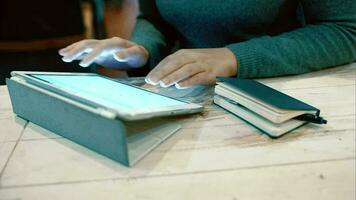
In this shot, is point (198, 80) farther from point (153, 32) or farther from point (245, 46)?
point (153, 32)

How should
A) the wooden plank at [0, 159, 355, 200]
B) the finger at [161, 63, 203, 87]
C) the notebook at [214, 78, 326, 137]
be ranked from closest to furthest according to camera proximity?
the wooden plank at [0, 159, 355, 200], the notebook at [214, 78, 326, 137], the finger at [161, 63, 203, 87]

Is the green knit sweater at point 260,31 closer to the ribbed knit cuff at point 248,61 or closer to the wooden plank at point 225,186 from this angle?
the ribbed knit cuff at point 248,61

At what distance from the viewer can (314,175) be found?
1.51 feet

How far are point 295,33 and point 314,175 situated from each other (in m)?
0.44

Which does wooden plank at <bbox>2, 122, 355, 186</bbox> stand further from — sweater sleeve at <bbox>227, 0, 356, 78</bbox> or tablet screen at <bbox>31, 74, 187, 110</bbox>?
sweater sleeve at <bbox>227, 0, 356, 78</bbox>

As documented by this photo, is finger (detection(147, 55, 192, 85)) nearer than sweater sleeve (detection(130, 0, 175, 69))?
Yes

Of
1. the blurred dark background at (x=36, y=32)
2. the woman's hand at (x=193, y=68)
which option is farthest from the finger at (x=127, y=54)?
the blurred dark background at (x=36, y=32)

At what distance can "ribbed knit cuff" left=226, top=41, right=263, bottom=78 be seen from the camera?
2.47 ft

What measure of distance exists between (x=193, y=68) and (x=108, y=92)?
20cm

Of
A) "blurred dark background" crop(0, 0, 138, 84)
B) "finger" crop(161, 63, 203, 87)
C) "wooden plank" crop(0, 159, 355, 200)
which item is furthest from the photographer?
"blurred dark background" crop(0, 0, 138, 84)

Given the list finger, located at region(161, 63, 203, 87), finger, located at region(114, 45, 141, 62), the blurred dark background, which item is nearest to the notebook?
finger, located at region(161, 63, 203, 87)

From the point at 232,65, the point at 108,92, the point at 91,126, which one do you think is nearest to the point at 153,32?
the point at 232,65

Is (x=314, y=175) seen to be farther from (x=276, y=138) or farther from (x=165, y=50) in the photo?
(x=165, y=50)

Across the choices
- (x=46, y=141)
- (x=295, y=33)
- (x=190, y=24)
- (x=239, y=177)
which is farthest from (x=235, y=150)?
(x=190, y=24)
